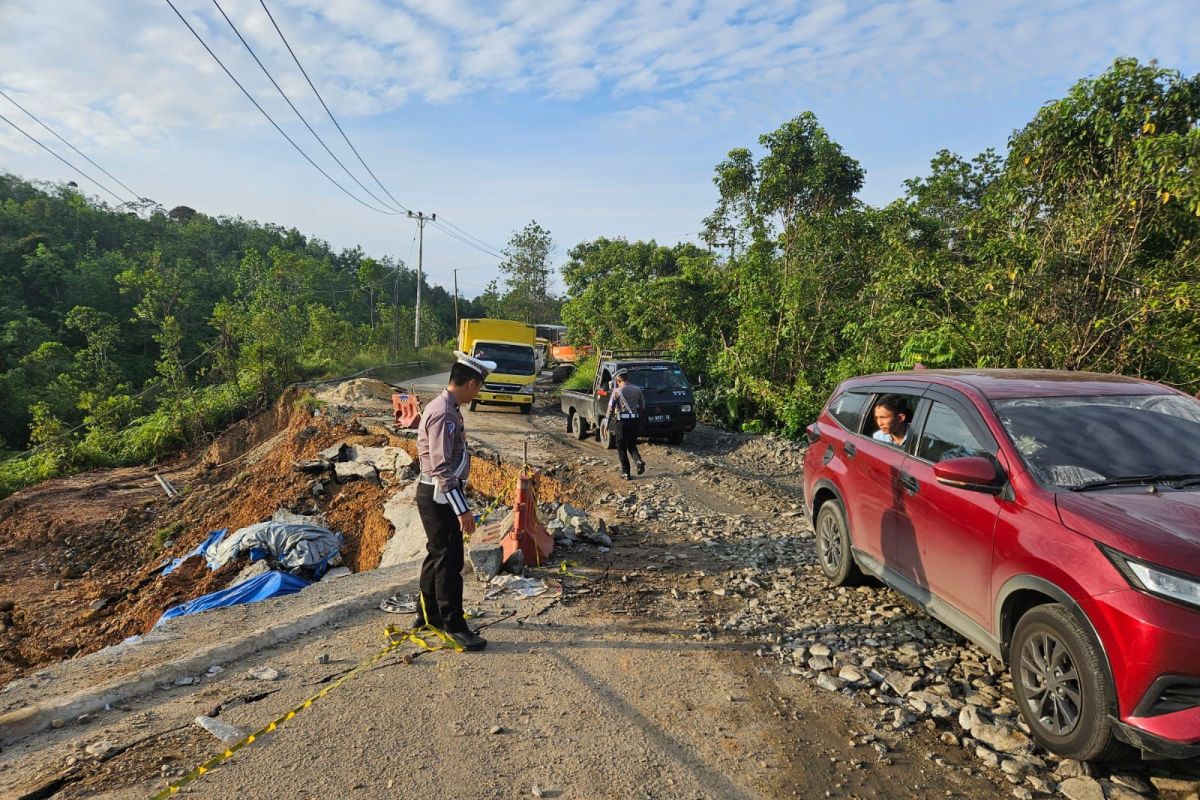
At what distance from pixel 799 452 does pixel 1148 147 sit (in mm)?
6993

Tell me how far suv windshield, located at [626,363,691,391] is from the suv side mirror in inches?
397

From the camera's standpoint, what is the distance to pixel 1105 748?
9.14 feet

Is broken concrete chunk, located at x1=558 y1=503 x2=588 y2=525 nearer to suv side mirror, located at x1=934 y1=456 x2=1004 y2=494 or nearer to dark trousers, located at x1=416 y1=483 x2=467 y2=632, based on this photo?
dark trousers, located at x1=416 y1=483 x2=467 y2=632

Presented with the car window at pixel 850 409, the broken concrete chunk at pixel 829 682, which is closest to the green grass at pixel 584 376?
the car window at pixel 850 409

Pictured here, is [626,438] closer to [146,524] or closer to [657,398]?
[657,398]

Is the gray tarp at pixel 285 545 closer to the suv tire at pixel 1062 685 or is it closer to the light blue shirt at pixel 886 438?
the light blue shirt at pixel 886 438

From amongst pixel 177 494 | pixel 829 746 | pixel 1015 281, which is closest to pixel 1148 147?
pixel 1015 281

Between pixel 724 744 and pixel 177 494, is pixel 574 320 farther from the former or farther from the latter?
pixel 724 744

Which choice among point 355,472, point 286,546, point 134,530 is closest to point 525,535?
point 286,546

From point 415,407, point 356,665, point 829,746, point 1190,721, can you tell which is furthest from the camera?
point 415,407

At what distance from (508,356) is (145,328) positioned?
113ft

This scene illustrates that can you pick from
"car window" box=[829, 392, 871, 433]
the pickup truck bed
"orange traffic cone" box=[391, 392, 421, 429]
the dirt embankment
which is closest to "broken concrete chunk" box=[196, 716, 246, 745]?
"car window" box=[829, 392, 871, 433]

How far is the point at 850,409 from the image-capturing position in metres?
5.40

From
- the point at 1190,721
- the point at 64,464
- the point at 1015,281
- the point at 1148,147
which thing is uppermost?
the point at 1148,147
